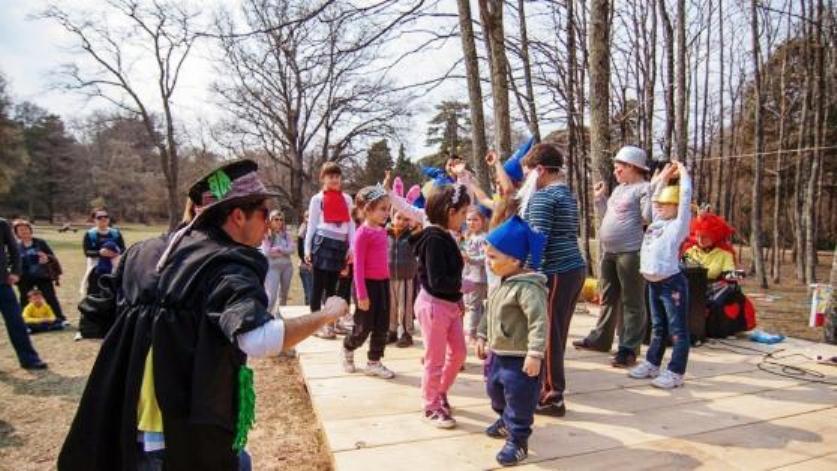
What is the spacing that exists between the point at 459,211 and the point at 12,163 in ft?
147

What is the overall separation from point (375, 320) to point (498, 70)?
14.9 feet

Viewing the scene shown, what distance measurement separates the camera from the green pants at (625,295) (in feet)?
15.0

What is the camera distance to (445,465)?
2.91 m

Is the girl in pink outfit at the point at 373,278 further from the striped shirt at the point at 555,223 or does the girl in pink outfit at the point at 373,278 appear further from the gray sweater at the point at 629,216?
the gray sweater at the point at 629,216

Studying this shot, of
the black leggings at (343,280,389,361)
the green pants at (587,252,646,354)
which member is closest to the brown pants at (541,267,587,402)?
the green pants at (587,252,646,354)

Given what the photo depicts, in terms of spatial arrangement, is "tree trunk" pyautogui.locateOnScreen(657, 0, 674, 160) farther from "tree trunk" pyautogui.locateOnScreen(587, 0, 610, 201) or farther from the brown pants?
the brown pants

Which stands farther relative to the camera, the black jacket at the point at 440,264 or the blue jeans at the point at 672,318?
the blue jeans at the point at 672,318

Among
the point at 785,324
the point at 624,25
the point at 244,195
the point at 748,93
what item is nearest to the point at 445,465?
the point at 244,195

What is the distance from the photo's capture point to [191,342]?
1.77 metres

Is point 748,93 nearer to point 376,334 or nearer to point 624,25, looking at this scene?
point 624,25

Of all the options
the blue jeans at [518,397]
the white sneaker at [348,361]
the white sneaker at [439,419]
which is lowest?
the white sneaker at [439,419]

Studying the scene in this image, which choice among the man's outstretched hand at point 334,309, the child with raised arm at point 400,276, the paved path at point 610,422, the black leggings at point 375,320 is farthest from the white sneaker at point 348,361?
the man's outstretched hand at point 334,309

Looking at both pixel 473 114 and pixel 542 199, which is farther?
pixel 473 114

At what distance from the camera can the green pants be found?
457cm
